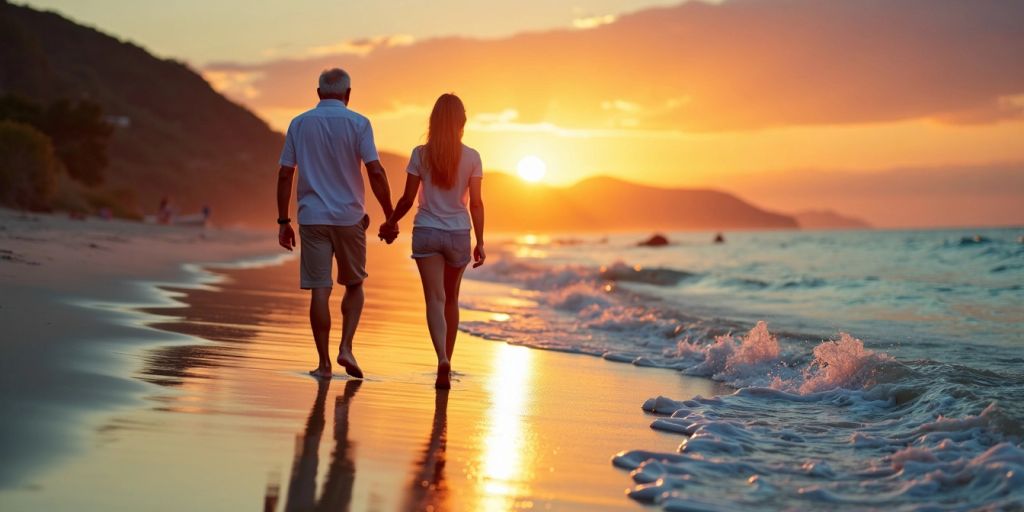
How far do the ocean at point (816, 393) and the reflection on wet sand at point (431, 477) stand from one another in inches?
33.6

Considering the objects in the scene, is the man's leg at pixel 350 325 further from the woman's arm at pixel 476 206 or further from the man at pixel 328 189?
the woman's arm at pixel 476 206

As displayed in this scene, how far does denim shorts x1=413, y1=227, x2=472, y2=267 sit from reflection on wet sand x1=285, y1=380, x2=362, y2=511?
5.97 feet

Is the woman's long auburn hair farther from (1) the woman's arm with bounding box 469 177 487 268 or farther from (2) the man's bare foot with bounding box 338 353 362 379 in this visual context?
(2) the man's bare foot with bounding box 338 353 362 379

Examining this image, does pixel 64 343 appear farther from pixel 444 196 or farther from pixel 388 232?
pixel 444 196

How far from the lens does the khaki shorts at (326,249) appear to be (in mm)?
7516

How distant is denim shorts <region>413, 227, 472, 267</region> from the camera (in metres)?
7.71

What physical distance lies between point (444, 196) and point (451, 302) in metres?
0.83

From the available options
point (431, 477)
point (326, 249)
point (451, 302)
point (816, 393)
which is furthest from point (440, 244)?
point (431, 477)

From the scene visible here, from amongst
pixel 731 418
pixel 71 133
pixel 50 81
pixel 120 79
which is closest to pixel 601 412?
pixel 731 418

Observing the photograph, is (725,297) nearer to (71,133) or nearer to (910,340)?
(910,340)

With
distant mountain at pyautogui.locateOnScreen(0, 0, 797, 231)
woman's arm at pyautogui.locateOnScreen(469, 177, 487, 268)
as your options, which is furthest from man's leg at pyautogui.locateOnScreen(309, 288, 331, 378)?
distant mountain at pyautogui.locateOnScreen(0, 0, 797, 231)

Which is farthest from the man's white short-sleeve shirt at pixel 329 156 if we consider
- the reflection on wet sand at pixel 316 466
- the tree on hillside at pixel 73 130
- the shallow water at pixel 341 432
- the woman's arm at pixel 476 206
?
the tree on hillside at pixel 73 130

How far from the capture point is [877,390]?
7.80 meters

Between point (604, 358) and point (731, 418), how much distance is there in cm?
350
